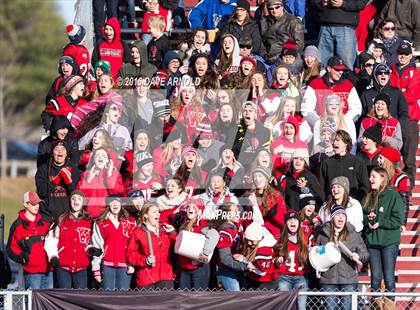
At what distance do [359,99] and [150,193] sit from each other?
2855 millimetres

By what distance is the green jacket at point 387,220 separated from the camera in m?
14.6

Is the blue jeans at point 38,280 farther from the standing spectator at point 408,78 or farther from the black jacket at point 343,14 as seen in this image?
the black jacket at point 343,14

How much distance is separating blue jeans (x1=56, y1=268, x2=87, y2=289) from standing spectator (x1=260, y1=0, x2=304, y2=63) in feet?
13.3

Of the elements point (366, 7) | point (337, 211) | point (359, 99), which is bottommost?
point (337, 211)

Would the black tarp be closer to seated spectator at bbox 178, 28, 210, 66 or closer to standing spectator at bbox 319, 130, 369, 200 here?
standing spectator at bbox 319, 130, 369, 200

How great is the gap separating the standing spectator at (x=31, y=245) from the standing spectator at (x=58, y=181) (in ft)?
0.83

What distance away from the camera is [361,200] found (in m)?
14.9

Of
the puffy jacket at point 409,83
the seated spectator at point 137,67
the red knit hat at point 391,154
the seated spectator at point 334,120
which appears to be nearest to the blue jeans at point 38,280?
the seated spectator at point 137,67

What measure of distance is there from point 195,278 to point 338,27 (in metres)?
4.57

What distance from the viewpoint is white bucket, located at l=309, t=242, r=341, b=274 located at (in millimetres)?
14008

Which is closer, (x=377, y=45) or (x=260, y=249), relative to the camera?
(x=260, y=249)

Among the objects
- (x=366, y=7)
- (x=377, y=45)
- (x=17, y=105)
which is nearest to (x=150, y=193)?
(x=377, y=45)

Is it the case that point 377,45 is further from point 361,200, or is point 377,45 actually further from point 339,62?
point 361,200

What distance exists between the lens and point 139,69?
16.8 m
